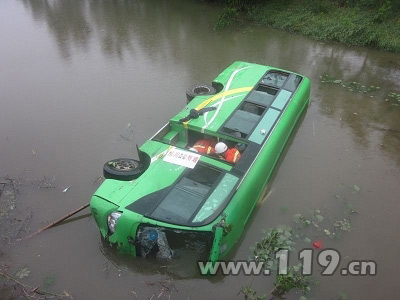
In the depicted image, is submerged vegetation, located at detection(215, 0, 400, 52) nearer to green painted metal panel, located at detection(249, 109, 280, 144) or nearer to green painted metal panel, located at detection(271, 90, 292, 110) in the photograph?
green painted metal panel, located at detection(271, 90, 292, 110)

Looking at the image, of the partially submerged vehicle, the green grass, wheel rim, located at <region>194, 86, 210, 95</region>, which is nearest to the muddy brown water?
the green grass

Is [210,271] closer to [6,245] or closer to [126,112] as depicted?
[6,245]

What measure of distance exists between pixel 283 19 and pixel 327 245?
1041cm

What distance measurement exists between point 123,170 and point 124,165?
0.20 metres

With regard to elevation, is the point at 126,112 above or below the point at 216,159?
below

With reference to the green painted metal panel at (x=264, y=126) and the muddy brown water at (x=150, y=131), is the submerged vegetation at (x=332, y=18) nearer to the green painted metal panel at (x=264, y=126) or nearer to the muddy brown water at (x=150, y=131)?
the muddy brown water at (x=150, y=131)

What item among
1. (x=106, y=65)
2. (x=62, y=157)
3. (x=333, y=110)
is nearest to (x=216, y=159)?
(x=62, y=157)

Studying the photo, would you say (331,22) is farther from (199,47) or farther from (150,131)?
(150,131)

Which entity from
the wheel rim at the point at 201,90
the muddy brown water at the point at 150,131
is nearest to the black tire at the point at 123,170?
the muddy brown water at the point at 150,131

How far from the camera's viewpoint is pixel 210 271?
17.7ft

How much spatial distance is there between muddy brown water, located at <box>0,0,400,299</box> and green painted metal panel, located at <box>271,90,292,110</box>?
3.73 feet

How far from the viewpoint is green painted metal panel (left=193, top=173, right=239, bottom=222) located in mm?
5016

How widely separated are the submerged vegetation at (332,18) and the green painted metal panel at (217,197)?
9417 mm

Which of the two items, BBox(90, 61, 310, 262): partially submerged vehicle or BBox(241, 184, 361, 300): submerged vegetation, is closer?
BBox(90, 61, 310, 262): partially submerged vehicle
